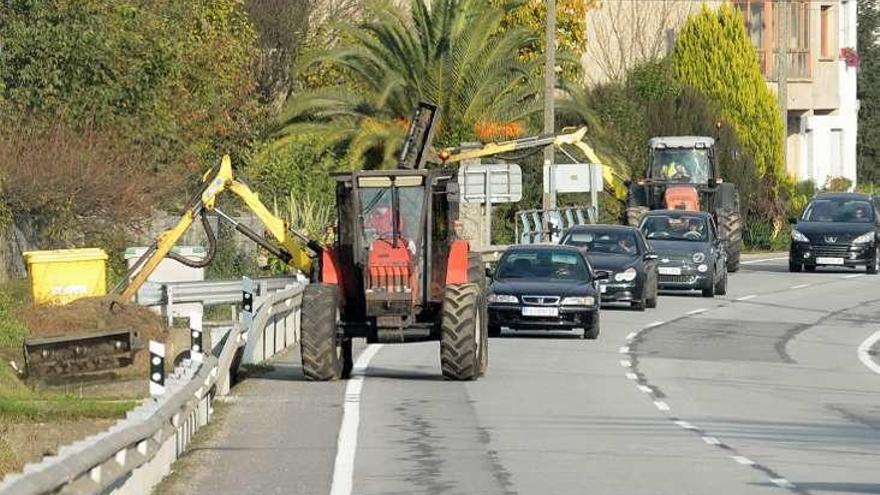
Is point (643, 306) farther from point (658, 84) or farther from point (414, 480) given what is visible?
point (658, 84)

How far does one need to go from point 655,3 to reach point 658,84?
1056 centimetres

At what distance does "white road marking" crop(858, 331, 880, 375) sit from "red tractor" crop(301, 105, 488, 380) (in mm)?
6114

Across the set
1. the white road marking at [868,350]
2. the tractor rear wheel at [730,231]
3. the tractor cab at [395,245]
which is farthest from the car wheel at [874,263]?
the tractor cab at [395,245]

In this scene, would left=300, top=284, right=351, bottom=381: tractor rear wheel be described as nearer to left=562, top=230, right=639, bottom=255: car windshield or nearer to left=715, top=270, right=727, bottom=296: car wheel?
left=562, top=230, right=639, bottom=255: car windshield

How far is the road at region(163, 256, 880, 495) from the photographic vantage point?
16172 mm

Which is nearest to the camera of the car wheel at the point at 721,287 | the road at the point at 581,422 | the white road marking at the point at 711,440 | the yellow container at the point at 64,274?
the road at the point at 581,422

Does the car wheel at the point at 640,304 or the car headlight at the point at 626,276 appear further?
the car wheel at the point at 640,304

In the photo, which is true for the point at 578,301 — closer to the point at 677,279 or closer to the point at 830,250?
the point at 677,279

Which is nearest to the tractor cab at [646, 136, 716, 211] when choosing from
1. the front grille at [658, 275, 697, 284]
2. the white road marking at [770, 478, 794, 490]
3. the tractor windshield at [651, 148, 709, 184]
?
the tractor windshield at [651, 148, 709, 184]

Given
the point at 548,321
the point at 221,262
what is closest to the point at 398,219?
the point at 548,321

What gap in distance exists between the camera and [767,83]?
79.3 m

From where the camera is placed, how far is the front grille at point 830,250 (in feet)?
165

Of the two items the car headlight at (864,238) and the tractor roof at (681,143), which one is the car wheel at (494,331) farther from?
the tractor roof at (681,143)

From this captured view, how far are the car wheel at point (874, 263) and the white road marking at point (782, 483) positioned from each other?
35.4 meters
